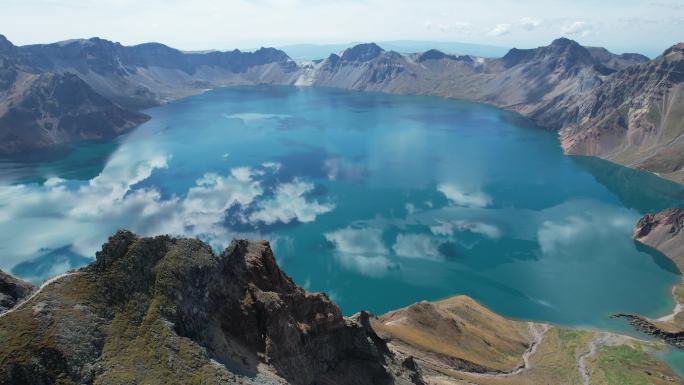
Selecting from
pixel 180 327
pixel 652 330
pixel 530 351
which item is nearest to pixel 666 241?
pixel 652 330

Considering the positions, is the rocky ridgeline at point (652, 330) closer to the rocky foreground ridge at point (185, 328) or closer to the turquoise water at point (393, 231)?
the turquoise water at point (393, 231)

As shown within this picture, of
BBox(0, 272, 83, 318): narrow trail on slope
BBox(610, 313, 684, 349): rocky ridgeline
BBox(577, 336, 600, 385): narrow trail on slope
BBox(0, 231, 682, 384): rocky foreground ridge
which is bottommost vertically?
BBox(610, 313, 684, 349): rocky ridgeline

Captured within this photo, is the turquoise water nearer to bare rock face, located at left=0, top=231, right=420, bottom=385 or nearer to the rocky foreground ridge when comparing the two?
the rocky foreground ridge

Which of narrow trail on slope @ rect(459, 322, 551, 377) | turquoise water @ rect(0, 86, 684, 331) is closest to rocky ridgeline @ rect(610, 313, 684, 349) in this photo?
turquoise water @ rect(0, 86, 684, 331)

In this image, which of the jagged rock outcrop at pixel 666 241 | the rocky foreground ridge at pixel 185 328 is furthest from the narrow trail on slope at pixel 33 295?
the jagged rock outcrop at pixel 666 241

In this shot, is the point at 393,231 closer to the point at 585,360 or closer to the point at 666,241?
the point at 585,360

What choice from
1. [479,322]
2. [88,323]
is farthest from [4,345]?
[479,322]
